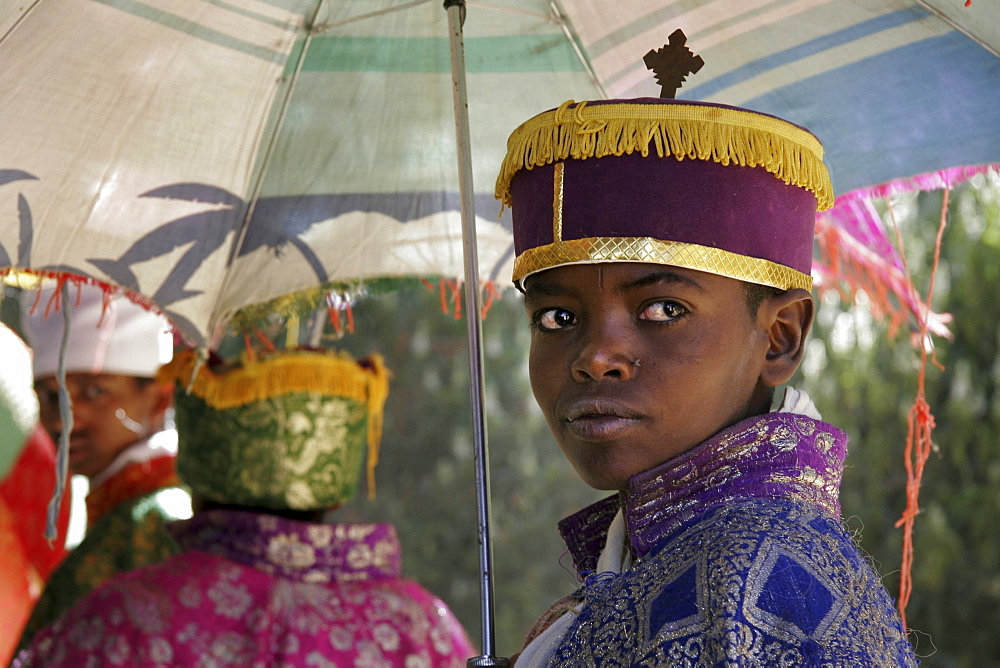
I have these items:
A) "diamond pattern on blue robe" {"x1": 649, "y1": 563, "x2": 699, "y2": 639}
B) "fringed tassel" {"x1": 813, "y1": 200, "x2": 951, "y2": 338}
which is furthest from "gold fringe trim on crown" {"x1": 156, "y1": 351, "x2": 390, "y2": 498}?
"diamond pattern on blue robe" {"x1": 649, "y1": 563, "x2": 699, "y2": 639}

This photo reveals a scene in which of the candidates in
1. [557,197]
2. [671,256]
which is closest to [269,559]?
[557,197]

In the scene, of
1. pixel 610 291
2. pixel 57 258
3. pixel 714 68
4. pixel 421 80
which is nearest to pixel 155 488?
pixel 57 258

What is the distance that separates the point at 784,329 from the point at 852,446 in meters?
5.60

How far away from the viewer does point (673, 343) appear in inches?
63.8

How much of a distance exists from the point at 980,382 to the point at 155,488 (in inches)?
181

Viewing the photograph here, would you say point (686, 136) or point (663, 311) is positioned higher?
point (686, 136)

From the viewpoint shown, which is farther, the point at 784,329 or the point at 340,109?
the point at 340,109

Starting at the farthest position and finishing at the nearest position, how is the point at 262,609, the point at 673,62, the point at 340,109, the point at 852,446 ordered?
the point at 852,446, the point at 262,609, the point at 340,109, the point at 673,62

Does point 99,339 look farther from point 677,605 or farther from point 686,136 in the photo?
point 677,605

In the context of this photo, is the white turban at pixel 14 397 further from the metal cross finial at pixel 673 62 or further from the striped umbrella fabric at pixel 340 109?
the metal cross finial at pixel 673 62

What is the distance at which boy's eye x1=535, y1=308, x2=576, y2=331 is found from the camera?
5.73 ft

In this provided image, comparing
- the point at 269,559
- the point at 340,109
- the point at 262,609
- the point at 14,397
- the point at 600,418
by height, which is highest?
the point at 340,109

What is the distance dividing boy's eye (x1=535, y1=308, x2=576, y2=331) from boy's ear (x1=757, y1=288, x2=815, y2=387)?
0.93 ft

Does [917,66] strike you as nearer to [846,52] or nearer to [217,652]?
[846,52]
